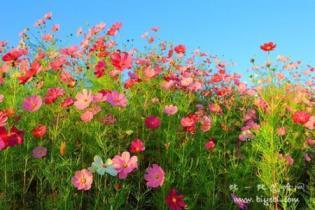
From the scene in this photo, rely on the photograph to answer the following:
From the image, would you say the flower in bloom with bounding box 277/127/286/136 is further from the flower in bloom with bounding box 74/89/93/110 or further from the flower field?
the flower in bloom with bounding box 74/89/93/110

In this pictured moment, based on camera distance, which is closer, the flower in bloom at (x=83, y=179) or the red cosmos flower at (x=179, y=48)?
the flower in bloom at (x=83, y=179)

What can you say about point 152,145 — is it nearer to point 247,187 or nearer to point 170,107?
point 170,107

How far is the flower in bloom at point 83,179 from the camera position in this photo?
11.2ft

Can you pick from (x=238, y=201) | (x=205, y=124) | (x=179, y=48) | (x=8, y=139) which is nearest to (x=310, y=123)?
(x=205, y=124)

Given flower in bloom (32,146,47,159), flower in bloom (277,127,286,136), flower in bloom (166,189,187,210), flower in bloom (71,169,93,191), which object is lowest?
flower in bloom (166,189,187,210)

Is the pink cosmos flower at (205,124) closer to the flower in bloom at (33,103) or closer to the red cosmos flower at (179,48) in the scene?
the red cosmos flower at (179,48)

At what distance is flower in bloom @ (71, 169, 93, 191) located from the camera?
3418mm

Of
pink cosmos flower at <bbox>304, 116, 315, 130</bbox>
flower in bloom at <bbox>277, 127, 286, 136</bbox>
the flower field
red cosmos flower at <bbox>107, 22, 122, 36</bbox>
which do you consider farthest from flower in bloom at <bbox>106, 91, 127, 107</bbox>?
red cosmos flower at <bbox>107, 22, 122, 36</bbox>

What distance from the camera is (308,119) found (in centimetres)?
463

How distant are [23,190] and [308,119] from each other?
250 centimetres

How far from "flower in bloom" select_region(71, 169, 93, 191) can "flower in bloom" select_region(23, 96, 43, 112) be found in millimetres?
864

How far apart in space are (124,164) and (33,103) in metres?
1.02

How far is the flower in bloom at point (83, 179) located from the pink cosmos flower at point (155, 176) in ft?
1.24

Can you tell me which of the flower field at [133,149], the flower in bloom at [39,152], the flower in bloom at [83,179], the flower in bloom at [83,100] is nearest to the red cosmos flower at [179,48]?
the flower field at [133,149]
